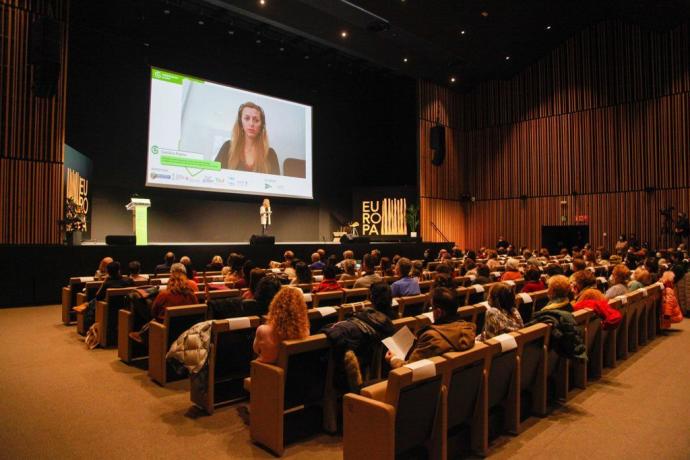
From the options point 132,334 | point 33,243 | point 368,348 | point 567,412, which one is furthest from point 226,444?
point 33,243

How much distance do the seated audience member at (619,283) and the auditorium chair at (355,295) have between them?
3.08 metres

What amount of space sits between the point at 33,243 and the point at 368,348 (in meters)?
8.58

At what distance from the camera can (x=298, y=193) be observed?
15.2 m

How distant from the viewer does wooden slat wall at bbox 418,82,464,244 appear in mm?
17484

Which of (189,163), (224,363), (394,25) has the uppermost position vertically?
(394,25)

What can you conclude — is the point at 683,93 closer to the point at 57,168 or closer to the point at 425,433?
the point at 425,433

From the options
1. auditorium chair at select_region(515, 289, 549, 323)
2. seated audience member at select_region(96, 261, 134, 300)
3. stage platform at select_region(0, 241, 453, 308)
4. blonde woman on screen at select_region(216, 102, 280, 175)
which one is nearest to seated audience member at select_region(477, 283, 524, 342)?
auditorium chair at select_region(515, 289, 549, 323)

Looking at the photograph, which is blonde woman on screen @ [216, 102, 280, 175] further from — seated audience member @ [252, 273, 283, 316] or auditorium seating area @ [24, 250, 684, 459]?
seated audience member @ [252, 273, 283, 316]

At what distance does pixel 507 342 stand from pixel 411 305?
6.21 feet

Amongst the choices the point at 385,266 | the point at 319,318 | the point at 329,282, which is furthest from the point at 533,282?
the point at 319,318

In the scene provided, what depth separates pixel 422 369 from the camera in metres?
2.34

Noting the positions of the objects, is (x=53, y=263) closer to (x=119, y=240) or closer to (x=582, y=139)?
(x=119, y=240)

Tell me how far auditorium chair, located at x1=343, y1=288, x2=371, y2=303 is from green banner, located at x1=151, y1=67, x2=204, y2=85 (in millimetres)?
9707

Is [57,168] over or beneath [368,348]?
over
